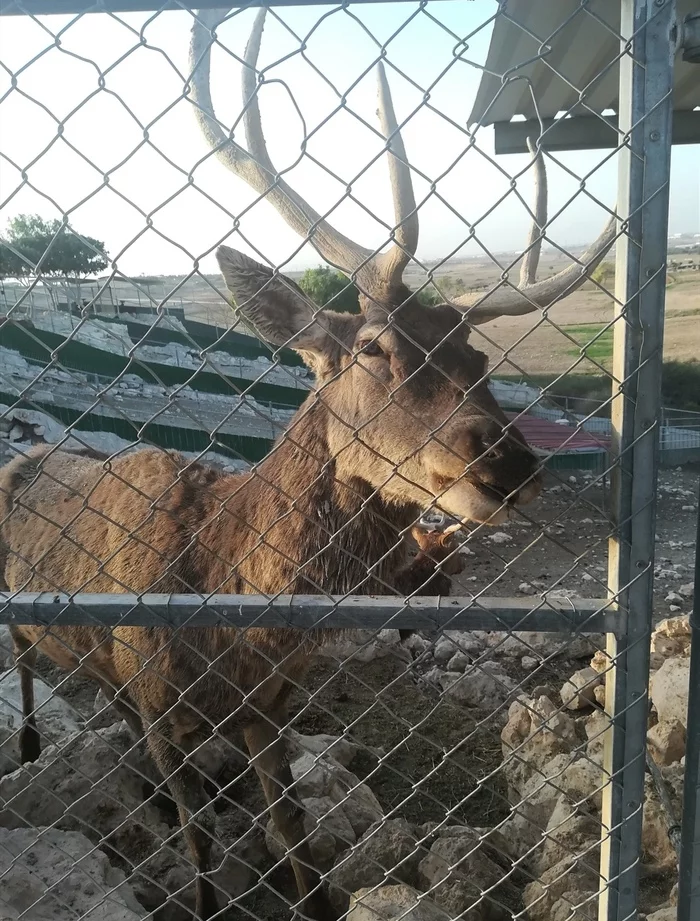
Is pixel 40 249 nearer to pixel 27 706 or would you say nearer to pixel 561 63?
pixel 27 706

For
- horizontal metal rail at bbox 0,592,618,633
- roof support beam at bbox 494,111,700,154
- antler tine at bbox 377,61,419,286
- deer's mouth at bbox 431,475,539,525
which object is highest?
roof support beam at bbox 494,111,700,154

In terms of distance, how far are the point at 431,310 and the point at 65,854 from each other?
8.03 ft

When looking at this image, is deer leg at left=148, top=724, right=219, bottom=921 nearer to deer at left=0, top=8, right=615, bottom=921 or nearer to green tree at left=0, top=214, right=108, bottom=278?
deer at left=0, top=8, right=615, bottom=921

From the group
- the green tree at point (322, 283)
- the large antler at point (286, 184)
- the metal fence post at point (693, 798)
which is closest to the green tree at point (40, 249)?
the green tree at point (322, 283)

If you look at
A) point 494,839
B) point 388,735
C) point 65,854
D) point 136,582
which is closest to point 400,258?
point 136,582

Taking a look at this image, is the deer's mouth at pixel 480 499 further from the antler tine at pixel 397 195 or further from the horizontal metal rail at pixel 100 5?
the horizontal metal rail at pixel 100 5

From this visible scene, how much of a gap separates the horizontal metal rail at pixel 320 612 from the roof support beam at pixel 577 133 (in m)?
3.55

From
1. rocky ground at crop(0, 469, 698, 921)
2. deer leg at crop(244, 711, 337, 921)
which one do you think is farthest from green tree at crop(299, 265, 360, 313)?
deer leg at crop(244, 711, 337, 921)

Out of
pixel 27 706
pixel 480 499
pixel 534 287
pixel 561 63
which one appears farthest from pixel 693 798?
pixel 561 63

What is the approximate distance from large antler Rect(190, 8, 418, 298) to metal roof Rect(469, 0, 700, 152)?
111 cm

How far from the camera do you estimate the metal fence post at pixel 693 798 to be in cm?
152

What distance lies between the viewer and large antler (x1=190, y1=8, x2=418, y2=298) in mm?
1583

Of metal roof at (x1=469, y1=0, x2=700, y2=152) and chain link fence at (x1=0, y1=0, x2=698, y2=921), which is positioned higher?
metal roof at (x1=469, y1=0, x2=700, y2=152)

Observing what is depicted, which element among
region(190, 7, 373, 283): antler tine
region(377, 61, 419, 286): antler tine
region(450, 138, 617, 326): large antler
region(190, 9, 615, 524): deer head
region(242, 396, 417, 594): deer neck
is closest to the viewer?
region(190, 7, 373, 283): antler tine
